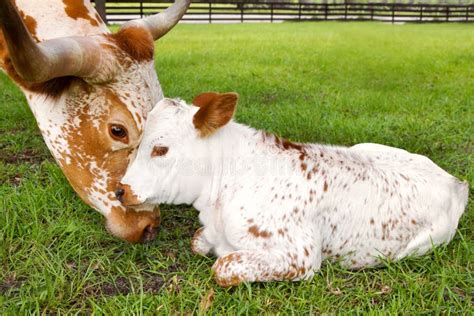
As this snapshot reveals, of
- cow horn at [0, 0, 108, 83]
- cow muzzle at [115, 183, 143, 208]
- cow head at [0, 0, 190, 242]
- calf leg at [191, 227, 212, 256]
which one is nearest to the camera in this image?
cow horn at [0, 0, 108, 83]

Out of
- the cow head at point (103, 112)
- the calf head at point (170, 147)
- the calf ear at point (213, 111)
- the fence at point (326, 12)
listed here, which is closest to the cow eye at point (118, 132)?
the cow head at point (103, 112)

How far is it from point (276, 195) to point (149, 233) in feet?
2.86

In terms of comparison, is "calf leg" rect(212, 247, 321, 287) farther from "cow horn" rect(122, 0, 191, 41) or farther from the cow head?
"cow horn" rect(122, 0, 191, 41)

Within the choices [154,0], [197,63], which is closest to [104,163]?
[197,63]

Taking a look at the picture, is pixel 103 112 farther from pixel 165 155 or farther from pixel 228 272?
pixel 228 272

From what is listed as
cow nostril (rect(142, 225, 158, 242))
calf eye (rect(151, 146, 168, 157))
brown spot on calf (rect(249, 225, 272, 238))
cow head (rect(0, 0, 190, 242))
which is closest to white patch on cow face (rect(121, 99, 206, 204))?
calf eye (rect(151, 146, 168, 157))

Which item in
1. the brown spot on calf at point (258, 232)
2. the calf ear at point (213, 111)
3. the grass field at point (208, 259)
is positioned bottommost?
the grass field at point (208, 259)

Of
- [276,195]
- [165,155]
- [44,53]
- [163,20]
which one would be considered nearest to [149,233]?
[165,155]

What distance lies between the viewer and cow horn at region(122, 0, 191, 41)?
4.34m

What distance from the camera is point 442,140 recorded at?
6426 millimetres

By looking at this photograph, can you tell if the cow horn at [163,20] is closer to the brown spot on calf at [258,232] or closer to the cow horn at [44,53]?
Answer: the cow horn at [44,53]

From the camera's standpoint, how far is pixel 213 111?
3408 millimetres

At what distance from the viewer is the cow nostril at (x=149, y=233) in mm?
3799

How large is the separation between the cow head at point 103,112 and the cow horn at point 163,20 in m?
0.37
